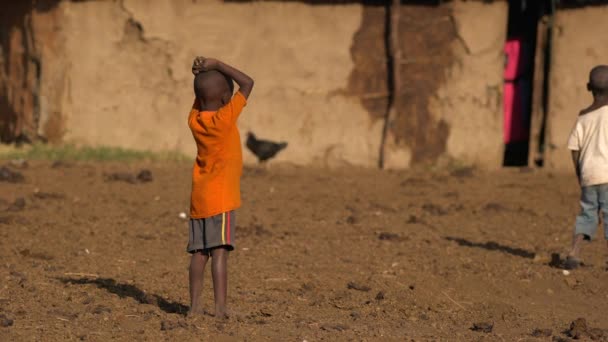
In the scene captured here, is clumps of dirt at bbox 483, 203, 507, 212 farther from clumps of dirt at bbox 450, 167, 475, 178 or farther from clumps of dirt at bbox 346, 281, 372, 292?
clumps of dirt at bbox 346, 281, 372, 292

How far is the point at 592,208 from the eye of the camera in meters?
7.56

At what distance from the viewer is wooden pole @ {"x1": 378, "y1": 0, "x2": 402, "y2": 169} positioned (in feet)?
40.3

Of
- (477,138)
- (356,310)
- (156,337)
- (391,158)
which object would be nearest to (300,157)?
(391,158)

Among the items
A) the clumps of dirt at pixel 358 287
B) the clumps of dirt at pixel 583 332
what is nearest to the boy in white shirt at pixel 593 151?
the clumps of dirt at pixel 358 287

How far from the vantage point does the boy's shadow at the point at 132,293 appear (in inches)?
237

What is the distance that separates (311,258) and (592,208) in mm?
1888

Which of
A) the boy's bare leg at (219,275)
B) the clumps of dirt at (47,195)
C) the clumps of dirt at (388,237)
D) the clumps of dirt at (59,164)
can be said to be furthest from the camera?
the clumps of dirt at (59,164)

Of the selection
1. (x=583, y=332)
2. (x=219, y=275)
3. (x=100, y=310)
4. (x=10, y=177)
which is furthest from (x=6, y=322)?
(x=10, y=177)

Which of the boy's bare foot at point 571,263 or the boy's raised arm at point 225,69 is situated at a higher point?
the boy's raised arm at point 225,69

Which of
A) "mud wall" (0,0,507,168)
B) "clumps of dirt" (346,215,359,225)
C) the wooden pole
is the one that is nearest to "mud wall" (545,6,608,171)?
"mud wall" (0,0,507,168)

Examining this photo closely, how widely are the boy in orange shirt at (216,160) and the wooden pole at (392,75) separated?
22.7 ft

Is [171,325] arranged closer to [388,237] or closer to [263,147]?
[388,237]

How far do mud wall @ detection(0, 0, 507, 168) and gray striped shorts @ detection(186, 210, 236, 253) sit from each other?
22.4 ft

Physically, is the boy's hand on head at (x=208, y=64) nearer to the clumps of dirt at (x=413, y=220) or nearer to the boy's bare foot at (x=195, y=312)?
the boy's bare foot at (x=195, y=312)
